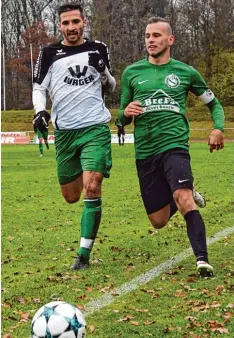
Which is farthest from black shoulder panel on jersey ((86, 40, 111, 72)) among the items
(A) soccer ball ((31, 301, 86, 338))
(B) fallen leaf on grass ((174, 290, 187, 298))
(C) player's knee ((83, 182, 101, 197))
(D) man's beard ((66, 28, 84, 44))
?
(A) soccer ball ((31, 301, 86, 338))

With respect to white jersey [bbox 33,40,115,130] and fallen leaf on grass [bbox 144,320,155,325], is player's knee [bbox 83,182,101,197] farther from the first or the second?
fallen leaf on grass [bbox 144,320,155,325]

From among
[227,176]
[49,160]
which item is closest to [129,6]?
[49,160]

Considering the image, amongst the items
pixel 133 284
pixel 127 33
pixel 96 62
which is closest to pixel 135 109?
pixel 96 62

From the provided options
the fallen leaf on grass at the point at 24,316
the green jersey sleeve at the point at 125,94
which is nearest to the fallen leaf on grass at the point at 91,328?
the fallen leaf on grass at the point at 24,316

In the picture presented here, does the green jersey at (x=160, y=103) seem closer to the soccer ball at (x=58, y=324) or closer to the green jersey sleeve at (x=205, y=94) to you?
the green jersey sleeve at (x=205, y=94)

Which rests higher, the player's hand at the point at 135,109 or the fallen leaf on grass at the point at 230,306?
the player's hand at the point at 135,109

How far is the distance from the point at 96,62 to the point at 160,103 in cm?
90

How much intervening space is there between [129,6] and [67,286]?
6299 cm

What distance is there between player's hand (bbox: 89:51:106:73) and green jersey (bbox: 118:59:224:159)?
0.38 meters

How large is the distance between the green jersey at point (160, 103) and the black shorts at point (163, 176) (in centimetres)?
8

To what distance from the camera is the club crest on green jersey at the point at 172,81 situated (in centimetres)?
713

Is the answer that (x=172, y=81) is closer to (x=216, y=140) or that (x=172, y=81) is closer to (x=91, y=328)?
(x=216, y=140)

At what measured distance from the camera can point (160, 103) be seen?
710cm

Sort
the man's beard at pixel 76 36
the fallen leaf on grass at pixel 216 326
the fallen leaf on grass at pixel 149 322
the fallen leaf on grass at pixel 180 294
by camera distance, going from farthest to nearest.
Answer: the man's beard at pixel 76 36, the fallen leaf on grass at pixel 180 294, the fallen leaf on grass at pixel 149 322, the fallen leaf on grass at pixel 216 326
